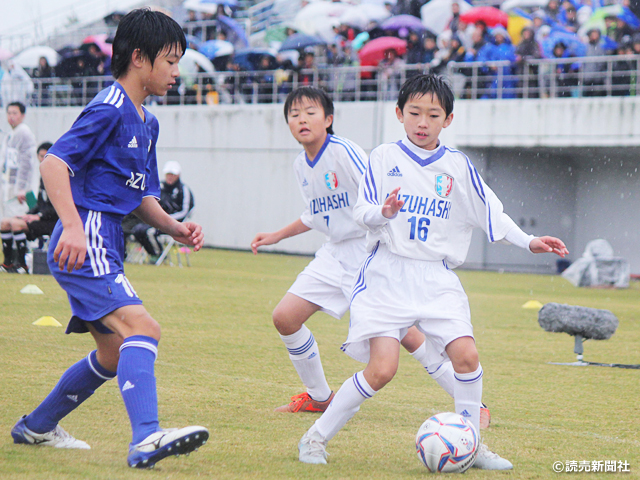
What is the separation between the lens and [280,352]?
733cm

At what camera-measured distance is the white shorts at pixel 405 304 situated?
4016 mm

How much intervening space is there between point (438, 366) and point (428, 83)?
1.57 metres

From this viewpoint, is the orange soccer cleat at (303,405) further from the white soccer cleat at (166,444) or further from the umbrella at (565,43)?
the umbrella at (565,43)

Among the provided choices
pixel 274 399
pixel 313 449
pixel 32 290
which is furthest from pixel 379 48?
pixel 313 449

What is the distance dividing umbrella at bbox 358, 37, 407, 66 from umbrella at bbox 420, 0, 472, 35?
1.15 meters

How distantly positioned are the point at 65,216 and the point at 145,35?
90cm

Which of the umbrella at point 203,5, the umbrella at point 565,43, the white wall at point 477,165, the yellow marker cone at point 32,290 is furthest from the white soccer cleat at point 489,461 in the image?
the umbrella at point 203,5

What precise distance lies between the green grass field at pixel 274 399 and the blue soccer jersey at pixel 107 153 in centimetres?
118

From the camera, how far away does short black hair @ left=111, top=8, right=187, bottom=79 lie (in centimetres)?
371

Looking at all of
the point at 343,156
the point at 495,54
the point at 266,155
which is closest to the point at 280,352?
the point at 343,156

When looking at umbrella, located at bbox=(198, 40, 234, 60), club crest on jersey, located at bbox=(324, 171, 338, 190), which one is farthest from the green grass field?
umbrella, located at bbox=(198, 40, 234, 60)

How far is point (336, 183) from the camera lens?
17.4 feet

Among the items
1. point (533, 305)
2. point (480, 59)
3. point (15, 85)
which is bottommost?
point (533, 305)

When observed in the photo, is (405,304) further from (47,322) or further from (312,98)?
(47,322)
